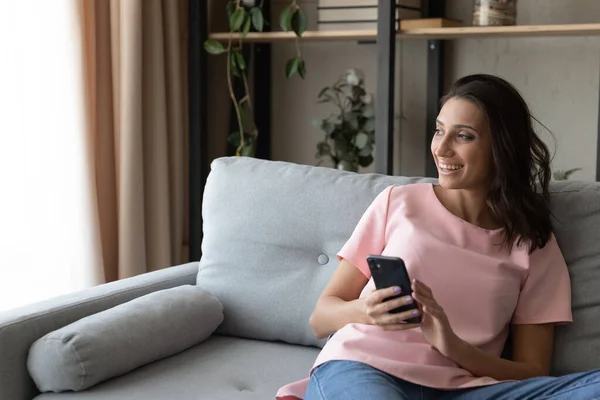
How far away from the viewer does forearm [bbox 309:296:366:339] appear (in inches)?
68.6

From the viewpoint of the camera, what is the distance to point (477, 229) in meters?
1.81

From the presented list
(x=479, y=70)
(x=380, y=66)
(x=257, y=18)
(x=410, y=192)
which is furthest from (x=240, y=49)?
(x=410, y=192)

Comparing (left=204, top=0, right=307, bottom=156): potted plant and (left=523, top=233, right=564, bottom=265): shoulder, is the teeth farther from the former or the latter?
(left=204, top=0, right=307, bottom=156): potted plant

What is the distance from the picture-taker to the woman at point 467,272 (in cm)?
168

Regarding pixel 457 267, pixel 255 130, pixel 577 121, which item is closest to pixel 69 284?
pixel 255 130

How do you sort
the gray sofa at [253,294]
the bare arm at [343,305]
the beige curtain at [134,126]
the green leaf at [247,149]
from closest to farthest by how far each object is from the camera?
1. the bare arm at [343,305]
2. the gray sofa at [253,294]
3. the beige curtain at [134,126]
4. the green leaf at [247,149]

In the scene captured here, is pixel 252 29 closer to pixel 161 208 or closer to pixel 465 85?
pixel 161 208

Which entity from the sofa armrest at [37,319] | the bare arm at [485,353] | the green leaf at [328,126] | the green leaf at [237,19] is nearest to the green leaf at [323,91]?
the green leaf at [328,126]

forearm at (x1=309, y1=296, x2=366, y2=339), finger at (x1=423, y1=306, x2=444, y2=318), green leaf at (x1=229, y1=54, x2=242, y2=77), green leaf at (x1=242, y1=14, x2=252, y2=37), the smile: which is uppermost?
green leaf at (x1=242, y1=14, x2=252, y2=37)

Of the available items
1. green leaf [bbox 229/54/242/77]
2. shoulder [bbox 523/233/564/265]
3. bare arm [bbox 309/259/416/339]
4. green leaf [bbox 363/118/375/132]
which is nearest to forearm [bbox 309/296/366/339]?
bare arm [bbox 309/259/416/339]

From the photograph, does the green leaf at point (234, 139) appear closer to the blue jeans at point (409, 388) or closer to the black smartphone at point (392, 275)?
the blue jeans at point (409, 388)

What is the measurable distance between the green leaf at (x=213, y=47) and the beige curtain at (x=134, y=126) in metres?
0.10

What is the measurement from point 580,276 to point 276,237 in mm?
699

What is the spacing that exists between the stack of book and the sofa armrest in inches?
45.1
